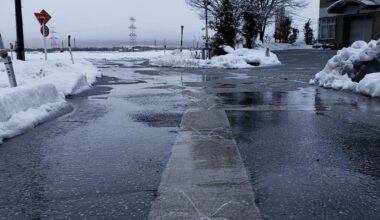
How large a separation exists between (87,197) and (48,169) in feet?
3.49

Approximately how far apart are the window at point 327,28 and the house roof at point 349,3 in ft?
5.32

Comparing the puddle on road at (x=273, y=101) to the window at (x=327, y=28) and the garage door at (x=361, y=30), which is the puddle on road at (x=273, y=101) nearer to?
the garage door at (x=361, y=30)

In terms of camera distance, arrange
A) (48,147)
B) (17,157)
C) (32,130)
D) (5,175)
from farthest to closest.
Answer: (32,130), (48,147), (17,157), (5,175)

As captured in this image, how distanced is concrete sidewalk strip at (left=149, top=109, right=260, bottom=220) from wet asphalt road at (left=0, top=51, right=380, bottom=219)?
4.6 inches

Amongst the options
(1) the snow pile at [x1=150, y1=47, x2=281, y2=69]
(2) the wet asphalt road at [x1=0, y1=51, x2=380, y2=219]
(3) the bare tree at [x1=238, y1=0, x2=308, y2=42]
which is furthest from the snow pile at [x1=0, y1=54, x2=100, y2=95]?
(3) the bare tree at [x1=238, y1=0, x2=308, y2=42]

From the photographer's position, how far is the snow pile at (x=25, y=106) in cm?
624

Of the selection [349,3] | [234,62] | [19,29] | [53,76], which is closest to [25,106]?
[53,76]

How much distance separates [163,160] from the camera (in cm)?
466

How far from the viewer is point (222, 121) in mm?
6941

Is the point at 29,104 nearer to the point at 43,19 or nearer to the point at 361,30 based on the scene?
the point at 43,19

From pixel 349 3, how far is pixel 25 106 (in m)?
43.7

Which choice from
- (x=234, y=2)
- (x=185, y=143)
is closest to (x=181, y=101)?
(x=185, y=143)

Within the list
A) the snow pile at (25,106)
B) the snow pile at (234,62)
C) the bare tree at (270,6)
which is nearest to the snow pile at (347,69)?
the snow pile at (25,106)

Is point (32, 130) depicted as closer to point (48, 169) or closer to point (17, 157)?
point (17, 157)
